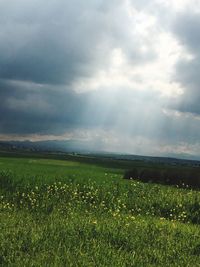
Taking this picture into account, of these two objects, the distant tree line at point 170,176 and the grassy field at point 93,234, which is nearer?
the grassy field at point 93,234

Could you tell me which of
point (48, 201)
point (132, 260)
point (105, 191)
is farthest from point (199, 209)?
point (132, 260)

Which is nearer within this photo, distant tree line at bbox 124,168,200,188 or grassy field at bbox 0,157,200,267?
grassy field at bbox 0,157,200,267

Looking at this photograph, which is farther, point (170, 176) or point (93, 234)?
point (170, 176)

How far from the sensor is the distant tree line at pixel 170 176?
51.6m

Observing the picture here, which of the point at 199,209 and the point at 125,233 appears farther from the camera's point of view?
the point at 199,209

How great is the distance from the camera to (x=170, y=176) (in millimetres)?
56219

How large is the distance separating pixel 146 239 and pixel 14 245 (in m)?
3.69

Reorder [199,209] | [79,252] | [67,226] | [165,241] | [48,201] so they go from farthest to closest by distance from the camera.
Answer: [199,209]
[48,201]
[67,226]
[165,241]
[79,252]

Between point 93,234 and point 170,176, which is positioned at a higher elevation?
point 93,234

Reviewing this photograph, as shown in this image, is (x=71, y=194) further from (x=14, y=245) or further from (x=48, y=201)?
(x=14, y=245)

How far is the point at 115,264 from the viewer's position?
9.35 m

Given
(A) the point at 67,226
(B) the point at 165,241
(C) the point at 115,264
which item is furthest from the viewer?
(A) the point at 67,226

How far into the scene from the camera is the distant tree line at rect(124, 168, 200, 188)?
51.6 m

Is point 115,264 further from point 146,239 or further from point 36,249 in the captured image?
point 146,239
